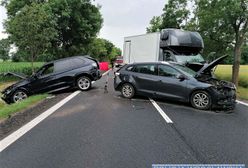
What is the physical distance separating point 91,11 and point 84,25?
3.17 m

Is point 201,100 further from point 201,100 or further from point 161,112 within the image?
point 161,112

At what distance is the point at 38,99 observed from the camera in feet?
34.9

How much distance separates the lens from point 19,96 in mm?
12211

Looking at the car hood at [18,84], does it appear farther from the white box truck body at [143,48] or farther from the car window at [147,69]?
the white box truck body at [143,48]

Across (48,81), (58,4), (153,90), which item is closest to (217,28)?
(153,90)

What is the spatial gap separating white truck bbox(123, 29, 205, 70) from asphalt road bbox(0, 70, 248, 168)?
272 inches

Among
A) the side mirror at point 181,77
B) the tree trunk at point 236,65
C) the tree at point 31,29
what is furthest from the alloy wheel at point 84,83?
the tree trunk at point 236,65

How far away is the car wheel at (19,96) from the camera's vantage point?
12034 mm

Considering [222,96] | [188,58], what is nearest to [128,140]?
[222,96]

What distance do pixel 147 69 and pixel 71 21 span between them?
91.3ft

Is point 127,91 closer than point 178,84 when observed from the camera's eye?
No

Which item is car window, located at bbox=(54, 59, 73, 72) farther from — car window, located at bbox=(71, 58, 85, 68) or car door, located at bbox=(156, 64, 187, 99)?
car door, located at bbox=(156, 64, 187, 99)

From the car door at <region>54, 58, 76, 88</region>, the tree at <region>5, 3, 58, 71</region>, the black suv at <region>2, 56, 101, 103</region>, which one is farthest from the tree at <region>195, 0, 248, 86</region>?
the tree at <region>5, 3, 58, 71</region>

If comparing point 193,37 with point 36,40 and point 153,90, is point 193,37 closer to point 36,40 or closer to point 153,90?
point 153,90
